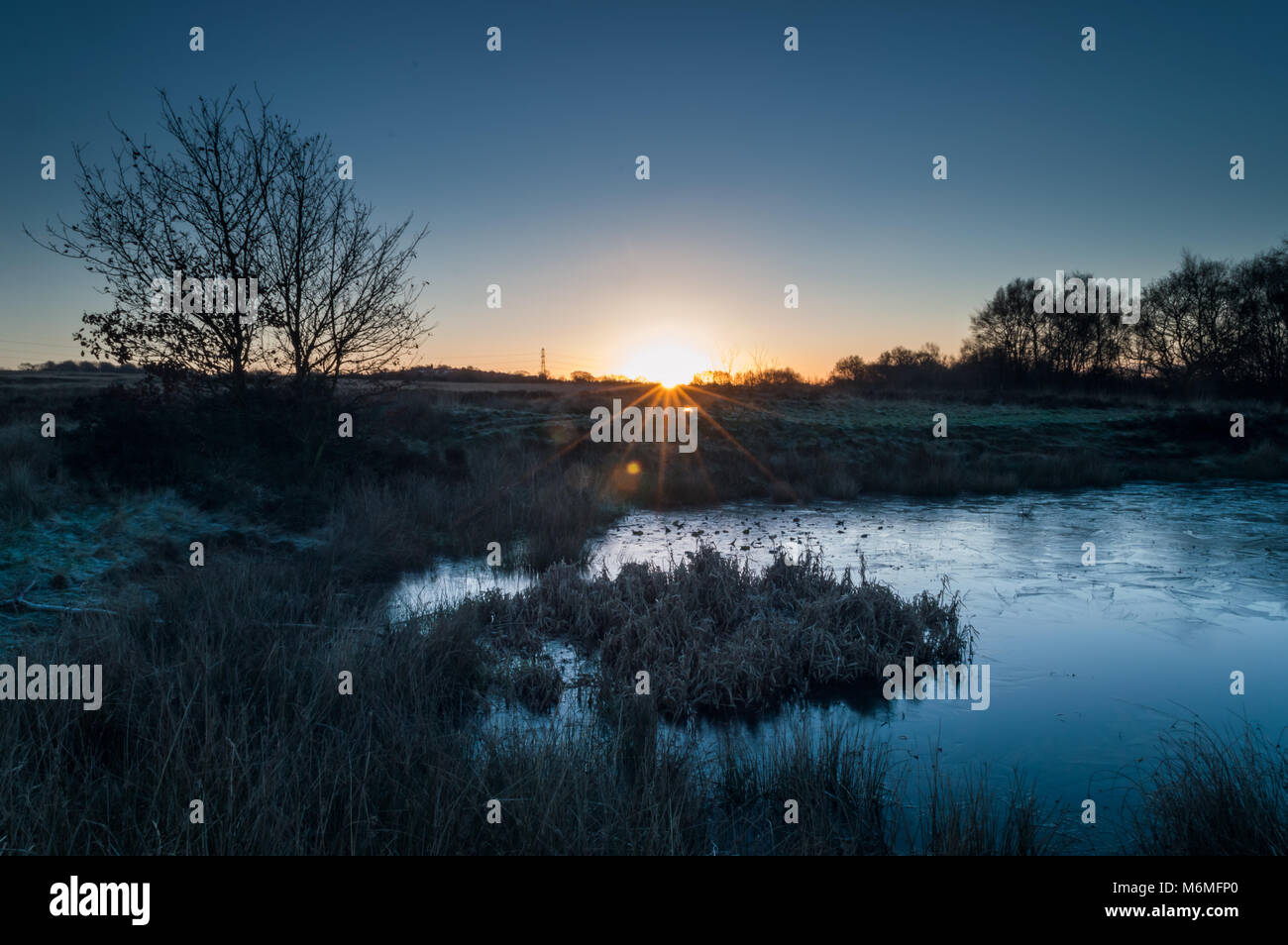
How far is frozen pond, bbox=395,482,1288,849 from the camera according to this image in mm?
5781

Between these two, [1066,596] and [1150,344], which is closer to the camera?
[1066,596]

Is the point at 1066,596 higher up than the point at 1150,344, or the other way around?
the point at 1150,344

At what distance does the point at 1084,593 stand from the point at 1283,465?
18359 mm

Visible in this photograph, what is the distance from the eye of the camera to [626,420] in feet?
78.9

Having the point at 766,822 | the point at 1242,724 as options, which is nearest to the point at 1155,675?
the point at 1242,724

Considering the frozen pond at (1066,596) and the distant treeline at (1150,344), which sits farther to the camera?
the distant treeline at (1150,344)

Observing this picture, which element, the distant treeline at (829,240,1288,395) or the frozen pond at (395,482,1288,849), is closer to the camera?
the frozen pond at (395,482,1288,849)

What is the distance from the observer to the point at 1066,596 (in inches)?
381

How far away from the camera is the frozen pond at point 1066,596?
228 inches

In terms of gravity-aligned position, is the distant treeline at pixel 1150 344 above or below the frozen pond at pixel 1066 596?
above

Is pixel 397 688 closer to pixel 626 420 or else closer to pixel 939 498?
pixel 939 498

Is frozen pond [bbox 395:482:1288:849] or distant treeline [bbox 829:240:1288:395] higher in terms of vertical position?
distant treeline [bbox 829:240:1288:395]
